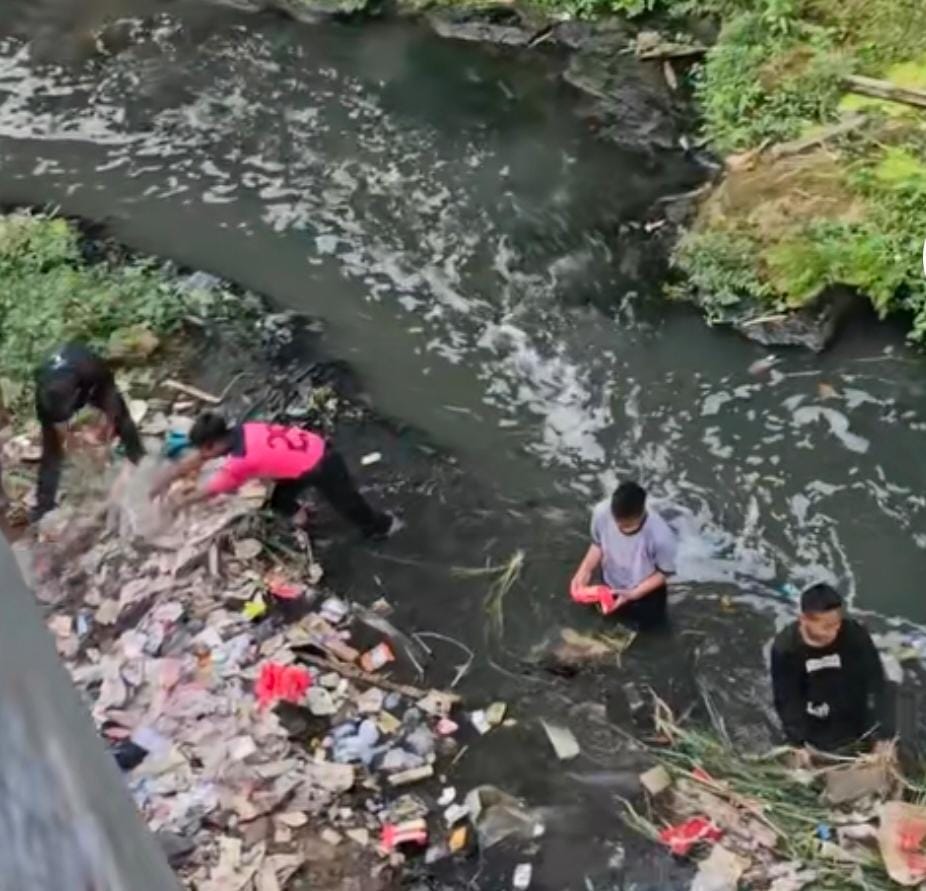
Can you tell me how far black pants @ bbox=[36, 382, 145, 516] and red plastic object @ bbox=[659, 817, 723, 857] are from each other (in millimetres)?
3416

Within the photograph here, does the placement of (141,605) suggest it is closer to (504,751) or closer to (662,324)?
Result: (504,751)

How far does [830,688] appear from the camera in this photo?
5.16 meters

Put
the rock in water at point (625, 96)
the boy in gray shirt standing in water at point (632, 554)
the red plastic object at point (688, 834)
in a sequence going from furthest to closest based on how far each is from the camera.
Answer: the rock in water at point (625, 96)
the boy in gray shirt standing in water at point (632, 554)
the red plastic object at point (688, 834)

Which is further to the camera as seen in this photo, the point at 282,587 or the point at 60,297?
the point at 60,297

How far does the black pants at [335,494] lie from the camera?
6441mm

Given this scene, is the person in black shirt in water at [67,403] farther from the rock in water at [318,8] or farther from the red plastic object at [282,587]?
the rock in water at [318,8]

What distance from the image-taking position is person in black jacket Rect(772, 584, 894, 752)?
4.94 meters

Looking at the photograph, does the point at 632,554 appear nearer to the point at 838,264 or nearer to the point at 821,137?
the point at 838,264

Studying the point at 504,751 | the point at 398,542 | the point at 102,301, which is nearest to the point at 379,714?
the point at 504,751

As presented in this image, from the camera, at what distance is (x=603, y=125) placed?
1005 cm

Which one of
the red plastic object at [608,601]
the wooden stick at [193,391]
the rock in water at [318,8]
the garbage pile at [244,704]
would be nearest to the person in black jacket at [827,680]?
the red plastic object at [608,601]

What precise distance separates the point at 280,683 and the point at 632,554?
5.48 feet

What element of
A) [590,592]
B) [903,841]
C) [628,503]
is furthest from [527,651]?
[903,841]

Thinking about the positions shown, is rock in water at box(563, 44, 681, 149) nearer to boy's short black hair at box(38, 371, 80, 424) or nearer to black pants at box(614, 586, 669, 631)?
black pants at box(614, 586, 669, 631)
